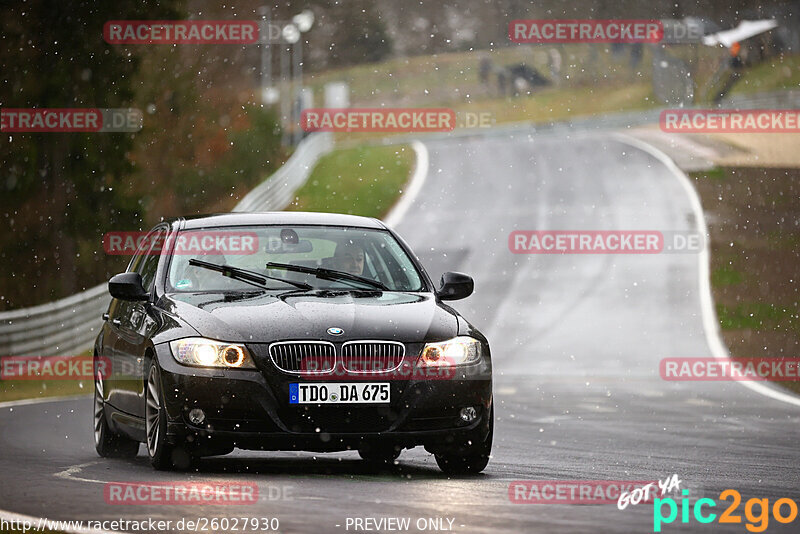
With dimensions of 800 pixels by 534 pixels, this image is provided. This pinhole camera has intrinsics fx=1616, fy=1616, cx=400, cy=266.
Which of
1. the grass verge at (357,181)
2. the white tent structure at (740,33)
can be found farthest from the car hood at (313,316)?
the white tent structure at (740,33)

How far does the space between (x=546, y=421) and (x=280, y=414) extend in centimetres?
620

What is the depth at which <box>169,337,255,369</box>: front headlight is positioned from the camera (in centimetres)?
889

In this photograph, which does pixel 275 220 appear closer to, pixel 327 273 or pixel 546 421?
pixel 327 273

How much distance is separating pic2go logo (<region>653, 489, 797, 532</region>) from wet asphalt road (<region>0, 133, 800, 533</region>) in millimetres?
102

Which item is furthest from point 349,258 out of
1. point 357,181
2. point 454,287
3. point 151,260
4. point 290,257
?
point 357,181

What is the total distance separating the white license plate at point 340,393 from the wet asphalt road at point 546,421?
449 millimetres

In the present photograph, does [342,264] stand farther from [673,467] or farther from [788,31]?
[788,31]

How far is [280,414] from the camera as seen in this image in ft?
29.0

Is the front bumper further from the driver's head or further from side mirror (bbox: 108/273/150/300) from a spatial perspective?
the driver's head

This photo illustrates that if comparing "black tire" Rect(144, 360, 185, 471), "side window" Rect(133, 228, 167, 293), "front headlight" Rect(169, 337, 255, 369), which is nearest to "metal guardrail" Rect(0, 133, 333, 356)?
"side window" Rect(133, 228, 167, 293)

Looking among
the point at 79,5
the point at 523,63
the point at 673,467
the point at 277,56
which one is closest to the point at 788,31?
the point at 523,63

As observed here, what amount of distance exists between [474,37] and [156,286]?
10315 cm

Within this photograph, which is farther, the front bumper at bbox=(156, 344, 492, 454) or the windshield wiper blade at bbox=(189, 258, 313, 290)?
the windshield wiper blade at bbox=(189, 258, 313, 290)

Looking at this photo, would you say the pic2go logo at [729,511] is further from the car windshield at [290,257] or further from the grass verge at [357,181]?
the grass verge at [357,181]
